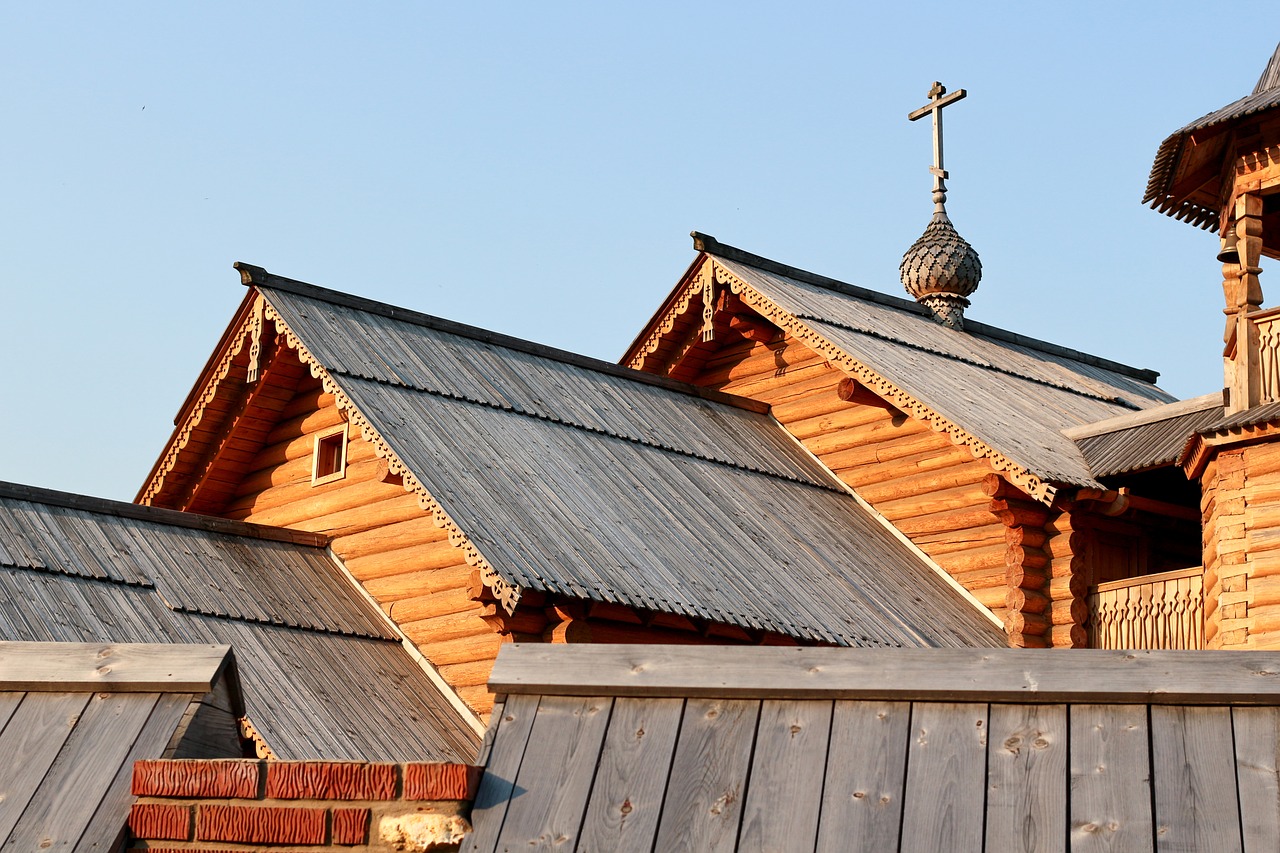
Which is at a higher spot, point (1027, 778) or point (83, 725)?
point (1027, 778)

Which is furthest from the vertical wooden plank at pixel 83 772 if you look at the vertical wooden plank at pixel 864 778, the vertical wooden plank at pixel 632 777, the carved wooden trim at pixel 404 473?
the carved wooden trim at pixel 404 473

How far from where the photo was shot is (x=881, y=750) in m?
4.60

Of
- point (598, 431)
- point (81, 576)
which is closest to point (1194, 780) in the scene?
point (81, 576)

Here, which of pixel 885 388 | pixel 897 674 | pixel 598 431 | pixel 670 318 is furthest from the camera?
pixel 670 318

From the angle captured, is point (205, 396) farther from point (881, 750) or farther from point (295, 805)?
point (881, 750)

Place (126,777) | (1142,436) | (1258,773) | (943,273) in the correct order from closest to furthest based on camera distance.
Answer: (1258,773), (126,777), (1142,436), (943,273)

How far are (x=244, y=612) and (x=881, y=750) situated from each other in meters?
9.47

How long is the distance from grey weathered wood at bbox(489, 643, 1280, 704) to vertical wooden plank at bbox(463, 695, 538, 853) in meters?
0.06

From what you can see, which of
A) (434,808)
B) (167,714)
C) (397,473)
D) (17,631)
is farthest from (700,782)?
(397,473)

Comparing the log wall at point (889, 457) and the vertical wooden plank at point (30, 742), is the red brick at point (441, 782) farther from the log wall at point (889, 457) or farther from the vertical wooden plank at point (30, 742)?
the log wall at point (889, 457)

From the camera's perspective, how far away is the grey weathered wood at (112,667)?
5152 millimetres

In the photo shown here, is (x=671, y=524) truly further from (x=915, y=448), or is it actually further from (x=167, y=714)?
(x=167, y=714)

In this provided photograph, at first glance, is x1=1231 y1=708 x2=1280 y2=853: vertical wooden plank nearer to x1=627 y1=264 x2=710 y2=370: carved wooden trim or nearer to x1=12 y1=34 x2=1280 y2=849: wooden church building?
x1=12 y1=34 x2=1280 y2=849: wooden church building

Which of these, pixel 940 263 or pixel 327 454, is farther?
pixel 940 263
